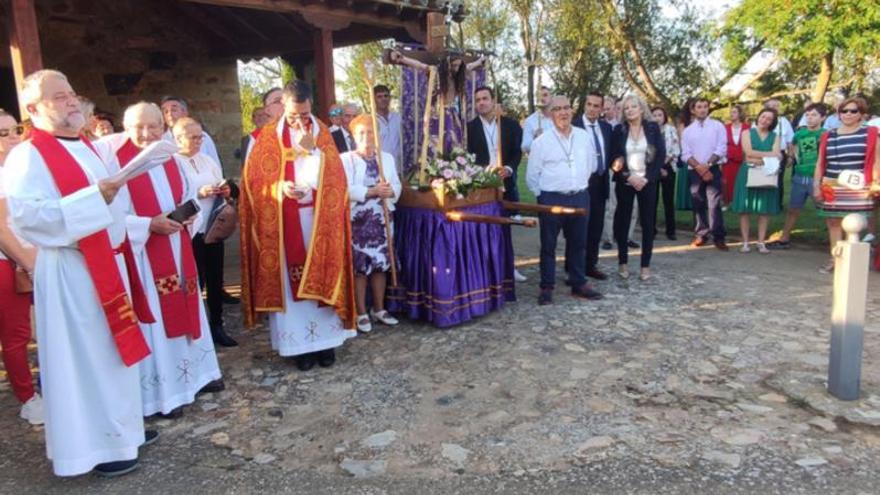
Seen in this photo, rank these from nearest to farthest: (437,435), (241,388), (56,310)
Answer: (56,310)
(437,435)
(241,388)

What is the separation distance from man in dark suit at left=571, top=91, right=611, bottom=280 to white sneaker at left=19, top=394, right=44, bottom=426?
4.97m

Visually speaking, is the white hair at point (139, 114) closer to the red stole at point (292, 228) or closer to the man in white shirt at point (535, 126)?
the red stole at point (292, 228)

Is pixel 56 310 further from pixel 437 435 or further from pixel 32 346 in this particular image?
pixel 32 346

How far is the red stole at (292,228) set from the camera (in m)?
4.38

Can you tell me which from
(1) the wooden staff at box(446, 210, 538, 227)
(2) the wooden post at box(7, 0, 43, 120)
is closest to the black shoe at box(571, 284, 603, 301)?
(1) the wooden staff at box(446, 210, 538, 227)

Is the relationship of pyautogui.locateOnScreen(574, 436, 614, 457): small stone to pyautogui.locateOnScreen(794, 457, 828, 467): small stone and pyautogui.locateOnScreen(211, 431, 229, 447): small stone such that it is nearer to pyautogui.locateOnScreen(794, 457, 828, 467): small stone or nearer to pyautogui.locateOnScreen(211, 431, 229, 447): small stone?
pyautogui.locateOnScreen(794, 457, 828, 467): small stone

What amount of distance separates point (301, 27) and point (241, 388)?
7.30m

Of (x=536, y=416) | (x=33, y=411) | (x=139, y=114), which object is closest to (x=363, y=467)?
(x=536, y=416)

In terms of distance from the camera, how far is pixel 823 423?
11.4 feet

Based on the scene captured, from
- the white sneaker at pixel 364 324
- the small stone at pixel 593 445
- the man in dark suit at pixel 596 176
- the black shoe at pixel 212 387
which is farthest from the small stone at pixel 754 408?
the black shoe at pixel 212 387

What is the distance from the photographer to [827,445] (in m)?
3.26

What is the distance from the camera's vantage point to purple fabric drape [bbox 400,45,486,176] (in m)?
5.80

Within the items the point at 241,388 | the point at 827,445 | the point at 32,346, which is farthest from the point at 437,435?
the point at 32,346

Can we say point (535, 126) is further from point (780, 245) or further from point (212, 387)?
point (212, 387)
